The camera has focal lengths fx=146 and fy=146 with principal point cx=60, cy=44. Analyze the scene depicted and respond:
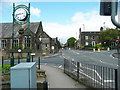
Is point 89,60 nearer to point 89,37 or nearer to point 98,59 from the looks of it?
point 98,59

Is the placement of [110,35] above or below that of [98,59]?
above

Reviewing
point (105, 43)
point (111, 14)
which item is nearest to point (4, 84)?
point (111, 14)

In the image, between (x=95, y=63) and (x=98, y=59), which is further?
(x=98, y=59)

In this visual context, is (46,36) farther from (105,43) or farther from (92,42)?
(92,42)

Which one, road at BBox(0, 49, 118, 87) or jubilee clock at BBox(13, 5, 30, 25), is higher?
jubilee clock at BBox(13, 5, 30, 25)

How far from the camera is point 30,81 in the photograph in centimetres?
393

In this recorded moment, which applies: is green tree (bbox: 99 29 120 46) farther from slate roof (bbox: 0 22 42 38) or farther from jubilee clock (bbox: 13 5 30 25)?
jubilee clock (bbox: 13 5 30 25)

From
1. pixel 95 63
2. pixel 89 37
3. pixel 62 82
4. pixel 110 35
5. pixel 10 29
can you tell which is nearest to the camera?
pixel 62 82

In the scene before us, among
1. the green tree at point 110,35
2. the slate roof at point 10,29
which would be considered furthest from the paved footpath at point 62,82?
the green tree at point 110,35

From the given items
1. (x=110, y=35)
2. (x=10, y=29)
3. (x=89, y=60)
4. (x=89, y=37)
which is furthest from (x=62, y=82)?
(x=89, y=37)

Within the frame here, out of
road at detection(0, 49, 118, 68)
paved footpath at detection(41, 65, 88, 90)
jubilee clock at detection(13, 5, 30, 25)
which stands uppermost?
jubilee clock at detection(13, 5, 30, 25)

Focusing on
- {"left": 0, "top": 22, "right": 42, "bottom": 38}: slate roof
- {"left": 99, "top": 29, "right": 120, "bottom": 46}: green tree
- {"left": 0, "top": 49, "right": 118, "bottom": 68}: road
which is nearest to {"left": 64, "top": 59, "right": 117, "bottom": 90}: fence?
{"left": 0, "top": 49, "right": 118, "bottom": 68}: road

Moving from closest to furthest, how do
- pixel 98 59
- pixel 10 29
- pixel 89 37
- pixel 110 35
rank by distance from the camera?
pixel 98 59 → pixel 10 29 → pixel 110 35 → pixel 89 37

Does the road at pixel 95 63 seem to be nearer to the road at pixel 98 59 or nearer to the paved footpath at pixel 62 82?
the road at pixel 98 59
